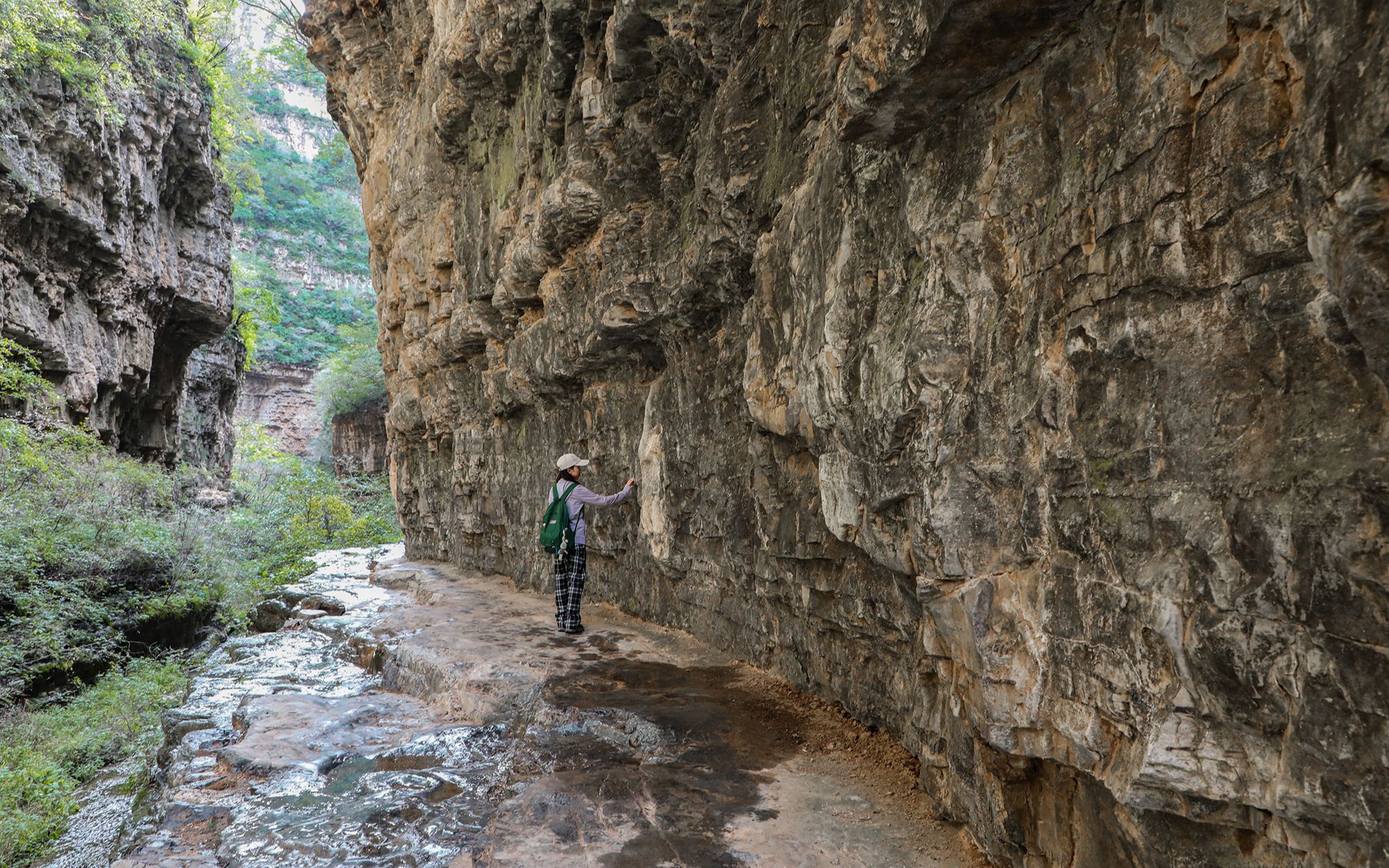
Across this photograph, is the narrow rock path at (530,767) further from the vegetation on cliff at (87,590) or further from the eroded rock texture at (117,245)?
the eroded rock texture at (117,245)

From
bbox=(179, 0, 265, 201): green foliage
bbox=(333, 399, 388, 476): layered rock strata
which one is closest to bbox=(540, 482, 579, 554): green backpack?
bbox=(179, 0, 265, 201): green foliage

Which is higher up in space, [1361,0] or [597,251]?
[597,251]

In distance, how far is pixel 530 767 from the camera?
13.8 ft

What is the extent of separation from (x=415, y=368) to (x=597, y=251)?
7711mm

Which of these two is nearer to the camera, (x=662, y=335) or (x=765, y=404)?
(x=765, y=404)

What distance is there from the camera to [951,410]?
3043 millimetres

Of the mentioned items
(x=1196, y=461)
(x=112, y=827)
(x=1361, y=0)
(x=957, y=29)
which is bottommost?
(x=112, y=827)

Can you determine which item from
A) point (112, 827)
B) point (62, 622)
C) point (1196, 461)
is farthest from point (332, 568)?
point (1196, 461)

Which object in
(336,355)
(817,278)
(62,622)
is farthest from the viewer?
(336,355)

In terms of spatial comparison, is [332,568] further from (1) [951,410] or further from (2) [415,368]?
(1) [951,410]

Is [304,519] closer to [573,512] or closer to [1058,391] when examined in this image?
[573,512]

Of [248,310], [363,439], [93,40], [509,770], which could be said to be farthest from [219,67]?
[509,770]

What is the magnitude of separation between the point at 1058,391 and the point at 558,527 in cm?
532

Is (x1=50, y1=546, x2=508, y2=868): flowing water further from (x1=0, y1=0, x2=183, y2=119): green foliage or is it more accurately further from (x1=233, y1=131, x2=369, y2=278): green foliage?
(x1=233, y1=131, x2=369, y2=278): green foliage
